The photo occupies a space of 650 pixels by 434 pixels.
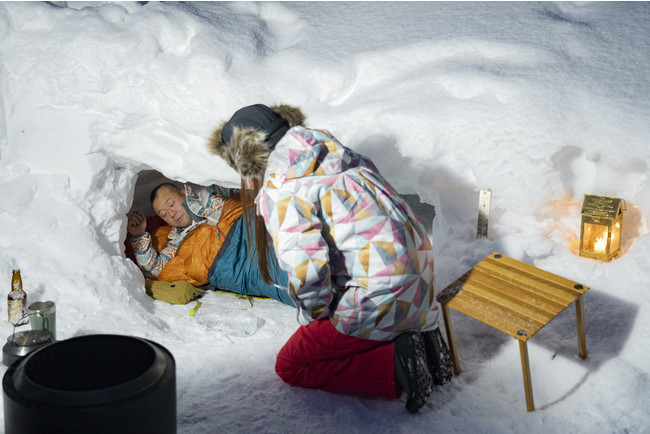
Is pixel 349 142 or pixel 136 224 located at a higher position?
pixel 349 142

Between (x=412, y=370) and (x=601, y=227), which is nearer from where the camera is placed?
(x=412, y=370)

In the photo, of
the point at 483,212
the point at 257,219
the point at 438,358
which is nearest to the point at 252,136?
the point at 257,219

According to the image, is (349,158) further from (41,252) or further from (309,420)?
(41,252)

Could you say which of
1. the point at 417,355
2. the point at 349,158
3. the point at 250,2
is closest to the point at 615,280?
the point at 417,355

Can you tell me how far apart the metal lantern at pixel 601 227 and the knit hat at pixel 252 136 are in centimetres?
145

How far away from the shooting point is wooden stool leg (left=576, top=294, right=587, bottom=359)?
2.77 metres

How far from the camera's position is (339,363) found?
277cm

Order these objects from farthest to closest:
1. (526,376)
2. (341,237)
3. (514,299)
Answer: (514,299), (526,376), (341,237)

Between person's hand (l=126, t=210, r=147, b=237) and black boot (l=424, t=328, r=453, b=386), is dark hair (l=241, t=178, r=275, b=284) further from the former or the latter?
person's hand (l=126, t=210, r=147, b=237)

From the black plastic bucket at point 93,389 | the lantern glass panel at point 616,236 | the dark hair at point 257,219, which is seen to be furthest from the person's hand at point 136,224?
the lantern glass panel at point 616,236

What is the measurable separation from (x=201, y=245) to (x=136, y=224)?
44 centimetres

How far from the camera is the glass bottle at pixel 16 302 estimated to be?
123 inches

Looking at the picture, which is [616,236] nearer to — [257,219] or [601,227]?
[601,227]

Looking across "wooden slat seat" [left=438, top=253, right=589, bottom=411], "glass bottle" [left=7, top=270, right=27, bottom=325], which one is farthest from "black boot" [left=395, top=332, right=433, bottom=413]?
"glass bottle" [left=7, top=270, right=27, bottom=325]
